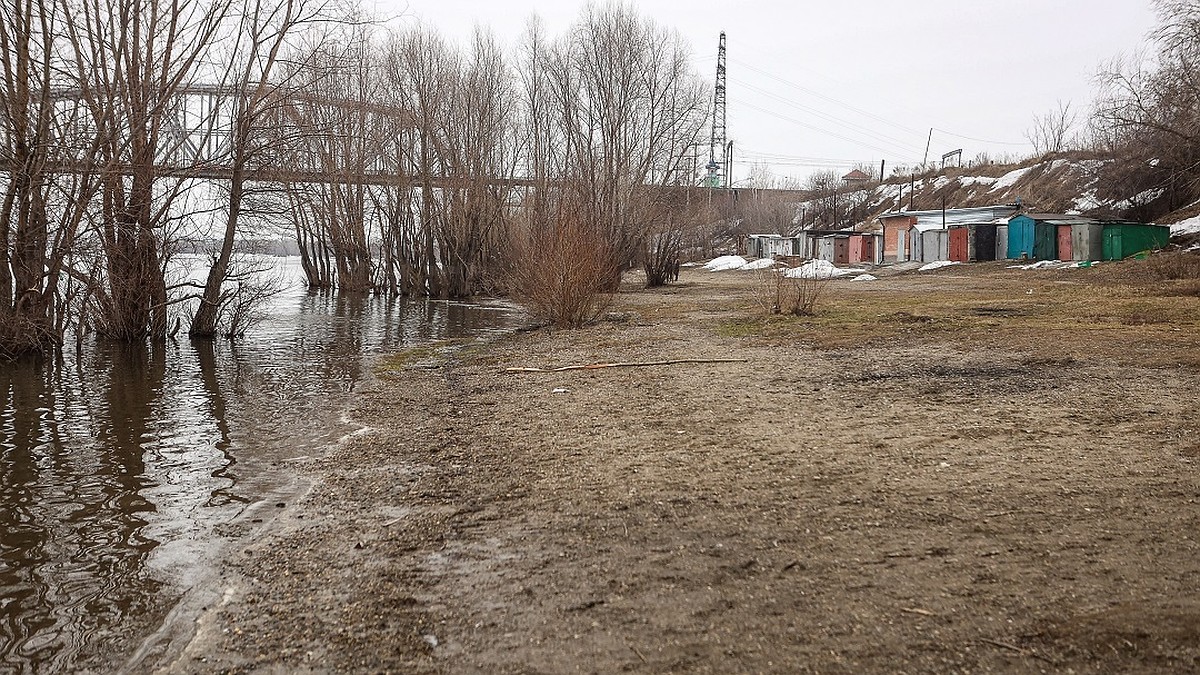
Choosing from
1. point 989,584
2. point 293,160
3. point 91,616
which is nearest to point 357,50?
point 293,160

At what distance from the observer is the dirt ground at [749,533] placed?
3.60 metres

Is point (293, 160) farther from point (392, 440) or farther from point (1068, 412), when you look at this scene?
point (1068, 412)

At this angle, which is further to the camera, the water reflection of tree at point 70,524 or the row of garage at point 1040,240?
the row of garage at point 1040,240

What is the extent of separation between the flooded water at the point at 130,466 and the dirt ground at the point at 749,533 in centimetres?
46

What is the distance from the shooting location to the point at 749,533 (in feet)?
16.0

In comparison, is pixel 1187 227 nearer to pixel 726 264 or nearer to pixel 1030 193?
pixel 726 264

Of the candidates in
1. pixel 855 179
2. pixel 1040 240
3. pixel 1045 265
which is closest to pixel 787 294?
pixel 1045 265

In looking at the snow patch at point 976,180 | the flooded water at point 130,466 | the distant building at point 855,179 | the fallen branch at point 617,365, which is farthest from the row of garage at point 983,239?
the distant building at point 855,179

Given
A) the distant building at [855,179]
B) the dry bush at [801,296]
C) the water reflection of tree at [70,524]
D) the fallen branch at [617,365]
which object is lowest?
the water reflection of tree at [70,524]

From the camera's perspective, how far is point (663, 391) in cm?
978

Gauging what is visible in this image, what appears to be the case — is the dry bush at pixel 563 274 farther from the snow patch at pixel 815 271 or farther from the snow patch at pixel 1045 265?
the snow patch at pixel 1045 265

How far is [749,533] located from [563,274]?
43.4 ft

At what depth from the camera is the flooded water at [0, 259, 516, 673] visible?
4.50 m

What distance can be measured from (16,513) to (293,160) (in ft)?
41.5
